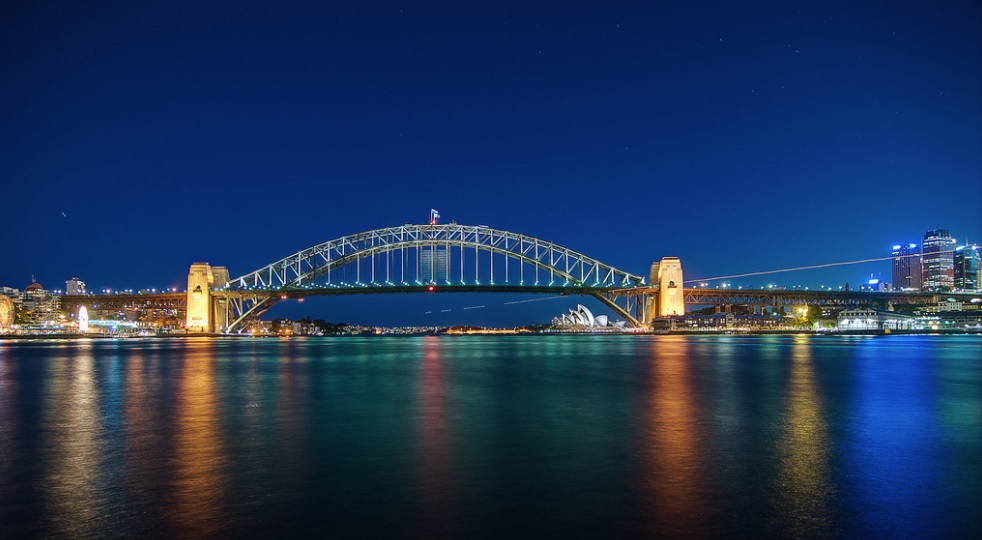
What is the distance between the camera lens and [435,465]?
10.7 m

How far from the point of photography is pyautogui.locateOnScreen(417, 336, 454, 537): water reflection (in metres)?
7.86

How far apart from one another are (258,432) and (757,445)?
353 inches

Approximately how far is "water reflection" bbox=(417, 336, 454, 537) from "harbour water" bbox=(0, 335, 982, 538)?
5 centimetres

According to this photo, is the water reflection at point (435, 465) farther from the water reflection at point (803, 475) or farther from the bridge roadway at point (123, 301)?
the bridge roadway at point (123, 301)

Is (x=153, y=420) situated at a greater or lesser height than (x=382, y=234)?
lesser

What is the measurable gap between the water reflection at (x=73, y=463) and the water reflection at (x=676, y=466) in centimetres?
606

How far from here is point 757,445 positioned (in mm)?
12258

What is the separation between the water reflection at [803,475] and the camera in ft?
25.2

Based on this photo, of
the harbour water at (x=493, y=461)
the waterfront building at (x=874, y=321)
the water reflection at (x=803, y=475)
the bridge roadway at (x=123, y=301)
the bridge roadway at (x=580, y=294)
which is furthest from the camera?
the waterfront building at (x=874, y=321)

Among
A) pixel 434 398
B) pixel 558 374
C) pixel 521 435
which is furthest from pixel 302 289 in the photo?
pixel 521 435

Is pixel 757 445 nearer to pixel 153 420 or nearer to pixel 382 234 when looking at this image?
pixel 153 420

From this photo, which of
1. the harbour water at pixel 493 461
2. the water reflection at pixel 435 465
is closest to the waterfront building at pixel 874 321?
the harbour water at pixel 493 461

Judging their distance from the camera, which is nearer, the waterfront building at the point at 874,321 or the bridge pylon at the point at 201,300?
the bridge pylon at the point at 201,300

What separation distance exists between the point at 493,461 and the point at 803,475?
14.1 feet
